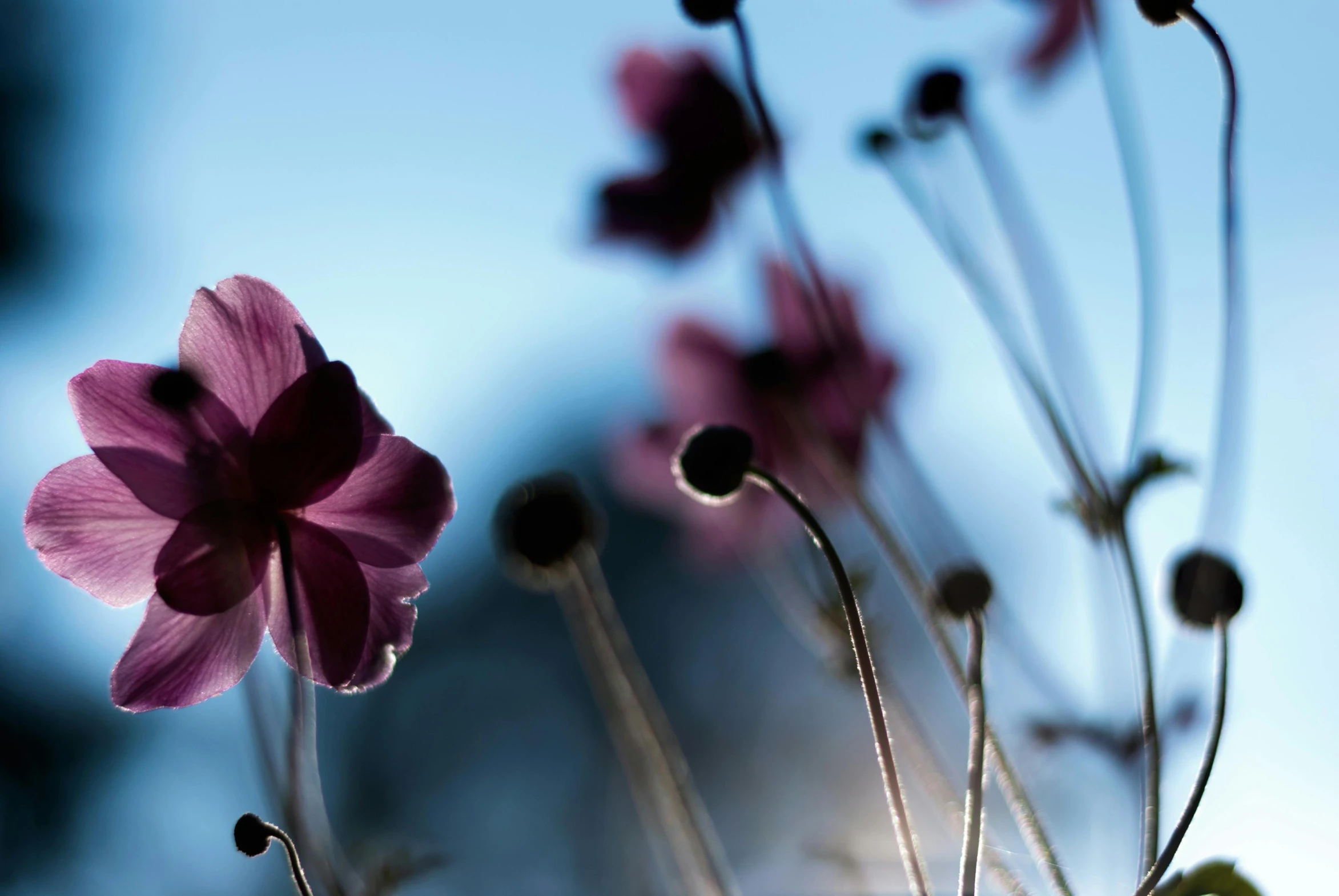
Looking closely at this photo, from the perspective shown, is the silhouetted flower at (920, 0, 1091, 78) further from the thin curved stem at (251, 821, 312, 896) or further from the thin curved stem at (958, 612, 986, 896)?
the thin curved stem at (251, 821, 312, 896)

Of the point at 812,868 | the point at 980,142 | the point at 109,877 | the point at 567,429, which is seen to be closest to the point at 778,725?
the point at 567,429

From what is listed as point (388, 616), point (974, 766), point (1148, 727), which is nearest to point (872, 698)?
point (974, 766)

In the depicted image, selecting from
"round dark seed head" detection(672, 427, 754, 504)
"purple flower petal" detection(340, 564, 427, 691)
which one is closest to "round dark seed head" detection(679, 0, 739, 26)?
"round dark seed head" detection(672, 427, 754, 504)

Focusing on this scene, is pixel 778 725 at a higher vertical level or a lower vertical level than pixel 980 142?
lower

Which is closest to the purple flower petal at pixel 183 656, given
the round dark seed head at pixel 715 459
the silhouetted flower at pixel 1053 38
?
the round dark seed head at pixel 715 459

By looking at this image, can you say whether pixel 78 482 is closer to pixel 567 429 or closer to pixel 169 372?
pixel 169 372

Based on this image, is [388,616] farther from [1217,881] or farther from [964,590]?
[1217,881]
